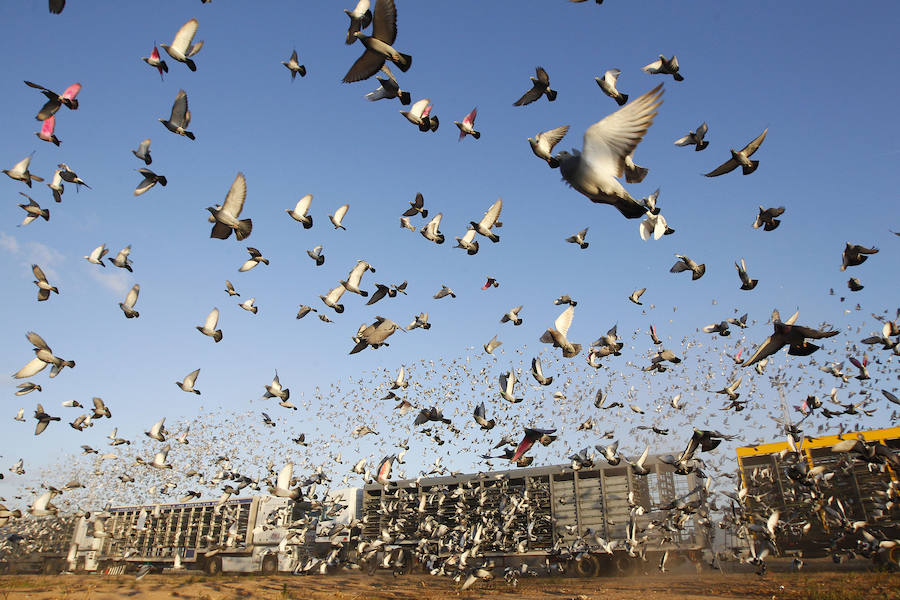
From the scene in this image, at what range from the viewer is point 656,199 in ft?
33.4

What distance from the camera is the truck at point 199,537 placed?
92.3 ft

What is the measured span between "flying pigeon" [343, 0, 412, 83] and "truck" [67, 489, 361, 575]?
71.9 feet

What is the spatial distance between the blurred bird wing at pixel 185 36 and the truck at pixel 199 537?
69.7 ft

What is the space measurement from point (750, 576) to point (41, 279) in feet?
80.5

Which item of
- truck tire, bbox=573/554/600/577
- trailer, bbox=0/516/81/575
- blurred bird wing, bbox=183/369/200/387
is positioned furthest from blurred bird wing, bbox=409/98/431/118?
trailer, bbox=0/516/81/575

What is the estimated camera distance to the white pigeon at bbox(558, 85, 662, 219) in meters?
5.91

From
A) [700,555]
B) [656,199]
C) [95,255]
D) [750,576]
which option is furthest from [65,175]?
[700,555]

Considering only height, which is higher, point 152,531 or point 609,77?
point 609,77

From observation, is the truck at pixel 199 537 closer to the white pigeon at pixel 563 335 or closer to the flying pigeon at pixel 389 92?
the white pigeon at pixel 563 335

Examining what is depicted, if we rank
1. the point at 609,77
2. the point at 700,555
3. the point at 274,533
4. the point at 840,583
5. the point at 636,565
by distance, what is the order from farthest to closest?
1. the point at 274,533
2. the point at 700,555
3. the point at 636,565
4. the point at 840,583
5. the point at 609,77

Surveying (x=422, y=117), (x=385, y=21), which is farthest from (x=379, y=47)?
(x=422, y=117)

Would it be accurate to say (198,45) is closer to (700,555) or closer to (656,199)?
(656,199)

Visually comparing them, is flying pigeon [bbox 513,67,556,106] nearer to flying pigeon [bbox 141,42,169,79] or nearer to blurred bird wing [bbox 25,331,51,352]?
flying pigeon [bbox 141,42,169,79]

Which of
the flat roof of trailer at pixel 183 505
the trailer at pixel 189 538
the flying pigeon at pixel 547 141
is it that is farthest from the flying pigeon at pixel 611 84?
the flat roof of trailer at pixel 183 505
